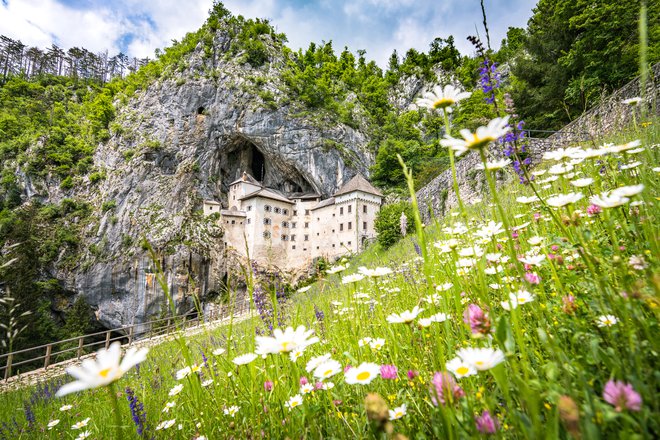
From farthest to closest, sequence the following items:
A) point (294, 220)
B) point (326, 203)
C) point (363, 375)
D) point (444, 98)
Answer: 1. point (294, 220)
2. point (326, 203)
3. point (444, 98)
4. point (363, 375)

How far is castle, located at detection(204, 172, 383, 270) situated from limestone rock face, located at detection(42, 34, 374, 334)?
7.26 feet

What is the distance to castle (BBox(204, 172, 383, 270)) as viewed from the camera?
32625mm

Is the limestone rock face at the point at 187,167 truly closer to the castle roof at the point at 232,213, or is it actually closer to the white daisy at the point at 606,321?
the castle roof at the point at 232,213

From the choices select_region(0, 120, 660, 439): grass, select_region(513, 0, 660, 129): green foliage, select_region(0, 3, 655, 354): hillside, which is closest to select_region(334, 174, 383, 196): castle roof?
select_region(0, 3, 655, 354): hillside

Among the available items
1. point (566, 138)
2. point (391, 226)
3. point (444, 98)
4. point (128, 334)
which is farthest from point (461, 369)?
point (128, 334)

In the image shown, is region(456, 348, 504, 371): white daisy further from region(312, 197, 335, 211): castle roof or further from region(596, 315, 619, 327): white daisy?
region(312, 197, 335, 211): castle roof

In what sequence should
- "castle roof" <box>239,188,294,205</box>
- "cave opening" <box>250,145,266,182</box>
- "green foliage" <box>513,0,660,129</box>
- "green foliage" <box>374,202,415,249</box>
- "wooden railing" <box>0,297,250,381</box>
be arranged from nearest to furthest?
"wooden railing" <box>0,297,250,381</box>
"green foliage" <box>513,0,660,129</box>
"green foliage" <box>374,202,415,249</box>
"castle roof" <box>239,188,294,205</box>
"cave opening" <box>250,145,266,182</box>

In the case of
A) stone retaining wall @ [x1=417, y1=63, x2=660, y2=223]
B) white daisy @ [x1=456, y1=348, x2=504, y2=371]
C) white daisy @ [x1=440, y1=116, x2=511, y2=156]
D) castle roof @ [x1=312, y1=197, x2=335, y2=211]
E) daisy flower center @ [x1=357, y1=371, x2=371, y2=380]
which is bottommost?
daisy flower center @ [x1=357, y1=371, x2=371, y2=380]

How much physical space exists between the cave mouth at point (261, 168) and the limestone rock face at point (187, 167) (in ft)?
0.49

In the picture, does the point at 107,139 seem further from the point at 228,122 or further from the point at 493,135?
the point at 493,135

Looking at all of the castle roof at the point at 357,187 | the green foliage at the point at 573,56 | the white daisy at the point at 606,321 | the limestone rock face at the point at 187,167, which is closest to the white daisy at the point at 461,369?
the white daisy at the point at 606,321

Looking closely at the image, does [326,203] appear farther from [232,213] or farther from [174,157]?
[174,157]

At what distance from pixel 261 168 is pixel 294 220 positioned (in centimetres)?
1116

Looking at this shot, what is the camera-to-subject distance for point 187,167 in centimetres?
3656
